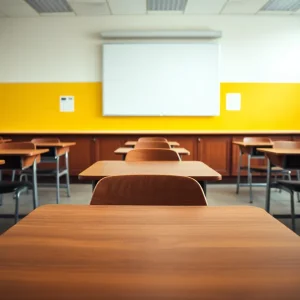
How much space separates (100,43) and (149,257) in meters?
5.97

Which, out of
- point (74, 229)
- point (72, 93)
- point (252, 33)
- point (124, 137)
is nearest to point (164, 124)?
point (124, 137)

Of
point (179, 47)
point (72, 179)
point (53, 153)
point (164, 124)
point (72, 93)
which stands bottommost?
point (72, 179)

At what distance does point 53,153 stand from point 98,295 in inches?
156

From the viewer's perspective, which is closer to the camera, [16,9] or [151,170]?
[151,170]

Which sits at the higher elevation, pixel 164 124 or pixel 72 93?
pixel 72 93

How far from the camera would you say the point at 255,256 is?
60 centimetres

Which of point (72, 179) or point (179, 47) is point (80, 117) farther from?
point (179, 47)

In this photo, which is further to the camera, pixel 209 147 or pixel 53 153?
pixel 209 147

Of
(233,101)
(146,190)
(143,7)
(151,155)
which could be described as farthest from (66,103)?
(146,190)

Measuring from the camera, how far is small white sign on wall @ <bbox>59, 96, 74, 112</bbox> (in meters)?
6.11

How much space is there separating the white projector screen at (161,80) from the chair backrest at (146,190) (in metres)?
4.97

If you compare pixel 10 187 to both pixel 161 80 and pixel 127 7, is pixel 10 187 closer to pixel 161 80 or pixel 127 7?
pixel 161 80

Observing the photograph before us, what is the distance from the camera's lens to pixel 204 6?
563cm

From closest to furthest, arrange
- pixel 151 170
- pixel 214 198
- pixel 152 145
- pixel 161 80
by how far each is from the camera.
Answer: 1. pixel 151 170
2. pixel 152 145
3. pixel 214 198
4. pixel 161 80
